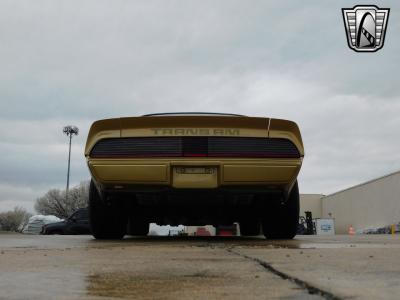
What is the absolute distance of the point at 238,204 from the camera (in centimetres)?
564

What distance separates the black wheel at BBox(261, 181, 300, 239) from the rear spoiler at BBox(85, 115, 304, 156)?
75cm

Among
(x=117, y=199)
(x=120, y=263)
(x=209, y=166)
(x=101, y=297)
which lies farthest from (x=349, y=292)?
(x=117, y=199)

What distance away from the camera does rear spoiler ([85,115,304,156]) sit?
490 cm

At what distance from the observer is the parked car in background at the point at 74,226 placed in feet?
63.7

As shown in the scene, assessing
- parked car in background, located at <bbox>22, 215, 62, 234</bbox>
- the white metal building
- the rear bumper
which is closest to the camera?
the rear bumper

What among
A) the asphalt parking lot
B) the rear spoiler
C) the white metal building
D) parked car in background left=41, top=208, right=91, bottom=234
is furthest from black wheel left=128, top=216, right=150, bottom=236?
the white metal building

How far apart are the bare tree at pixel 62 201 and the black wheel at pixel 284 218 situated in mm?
57937

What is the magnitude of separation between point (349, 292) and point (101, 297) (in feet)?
2.55

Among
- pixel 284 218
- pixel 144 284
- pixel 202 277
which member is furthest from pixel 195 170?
pixel 144 284

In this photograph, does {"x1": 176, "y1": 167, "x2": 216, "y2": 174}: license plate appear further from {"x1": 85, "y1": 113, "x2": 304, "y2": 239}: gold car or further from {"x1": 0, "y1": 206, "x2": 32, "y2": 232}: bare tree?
{"x1": 0, "y1": 206, "x2": 32, "y2": 232}: bare tree

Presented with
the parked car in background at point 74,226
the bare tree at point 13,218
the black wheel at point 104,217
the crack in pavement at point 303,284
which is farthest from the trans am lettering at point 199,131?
the bare tree at point 13,218

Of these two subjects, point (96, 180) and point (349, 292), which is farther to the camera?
point (96, 180)

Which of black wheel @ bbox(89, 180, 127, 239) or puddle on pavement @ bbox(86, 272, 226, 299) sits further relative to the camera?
black wheel @ bbox(89, 180, 127, 239)

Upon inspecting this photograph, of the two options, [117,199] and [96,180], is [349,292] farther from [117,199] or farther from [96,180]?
[117,199]
